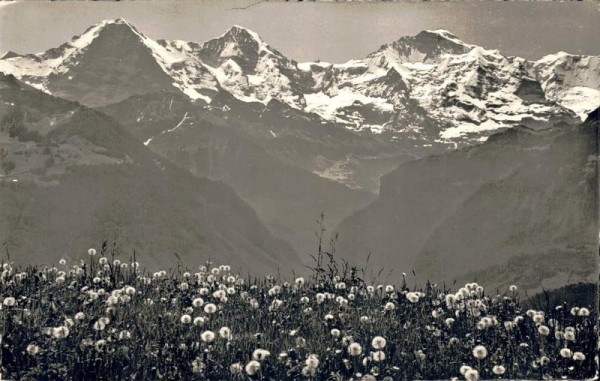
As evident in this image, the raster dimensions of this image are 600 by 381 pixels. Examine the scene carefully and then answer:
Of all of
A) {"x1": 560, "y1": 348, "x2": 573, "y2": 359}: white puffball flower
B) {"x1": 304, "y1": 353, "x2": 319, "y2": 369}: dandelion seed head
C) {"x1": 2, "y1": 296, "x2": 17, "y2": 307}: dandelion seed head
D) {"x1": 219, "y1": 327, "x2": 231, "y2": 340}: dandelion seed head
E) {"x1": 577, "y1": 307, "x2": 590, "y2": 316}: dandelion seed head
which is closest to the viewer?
{"x1": 304, "y1": 353, "x2": 319, "y2": 369}: dandelion seed head

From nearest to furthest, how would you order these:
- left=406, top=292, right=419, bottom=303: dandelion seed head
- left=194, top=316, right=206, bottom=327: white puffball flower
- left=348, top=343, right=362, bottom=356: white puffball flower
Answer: left=348, top=343, right=362, bottom=356: white puffball flower, left=194, top=316, right=206, bottom=327: white puffball flower, left=406, top=292, right=419, bottom=303: dandelion seed head

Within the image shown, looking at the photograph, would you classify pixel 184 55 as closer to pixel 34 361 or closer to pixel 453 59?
pixel 453 59

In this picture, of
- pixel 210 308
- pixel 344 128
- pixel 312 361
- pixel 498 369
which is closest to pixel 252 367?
pixel 312 361

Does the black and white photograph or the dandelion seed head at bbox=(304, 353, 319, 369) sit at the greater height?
the black and white photograph

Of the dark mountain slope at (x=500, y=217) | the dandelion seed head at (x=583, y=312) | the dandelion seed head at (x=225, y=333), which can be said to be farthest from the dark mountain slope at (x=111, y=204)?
the dandelion seed head at (x=583, y=312)

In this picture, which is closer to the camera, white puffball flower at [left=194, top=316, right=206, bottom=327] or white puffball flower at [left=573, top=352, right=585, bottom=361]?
white puffball flower at [left=194, top=316, right=206, bottom=327]

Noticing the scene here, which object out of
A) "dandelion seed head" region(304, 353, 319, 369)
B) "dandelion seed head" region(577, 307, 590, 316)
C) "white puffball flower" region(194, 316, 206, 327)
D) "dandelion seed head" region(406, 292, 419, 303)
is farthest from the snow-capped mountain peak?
"dandelion seed head" region(304, 353, 319, 369)

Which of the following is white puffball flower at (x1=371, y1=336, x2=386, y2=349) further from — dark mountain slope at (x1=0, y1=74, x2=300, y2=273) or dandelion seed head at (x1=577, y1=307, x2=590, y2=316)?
dark mountain slope at (x1=0, y1=74, x2=300, y2=273)

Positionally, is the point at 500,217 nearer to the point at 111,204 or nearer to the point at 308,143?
the point at 308,143
